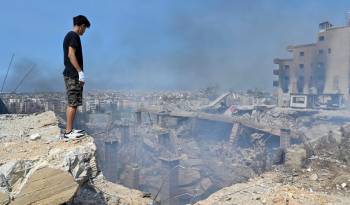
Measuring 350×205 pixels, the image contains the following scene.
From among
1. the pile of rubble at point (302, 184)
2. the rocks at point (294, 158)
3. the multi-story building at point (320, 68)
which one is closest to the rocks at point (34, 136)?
the pile of rubble at point (302, 184)

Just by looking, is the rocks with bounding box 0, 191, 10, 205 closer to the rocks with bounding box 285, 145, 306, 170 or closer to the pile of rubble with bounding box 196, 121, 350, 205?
the pile of rubble with bounding box 196, 121, 350, 205

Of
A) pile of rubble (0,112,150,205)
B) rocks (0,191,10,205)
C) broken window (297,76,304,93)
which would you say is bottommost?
rocks (0,191,10,205)

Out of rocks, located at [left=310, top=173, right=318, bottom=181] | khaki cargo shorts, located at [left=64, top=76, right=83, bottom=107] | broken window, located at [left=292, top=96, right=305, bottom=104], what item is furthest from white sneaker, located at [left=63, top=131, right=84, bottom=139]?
broken window, located at [left=292, top=96, right=305, bottom=104]

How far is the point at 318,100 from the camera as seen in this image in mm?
33250

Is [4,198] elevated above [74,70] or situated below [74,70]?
below

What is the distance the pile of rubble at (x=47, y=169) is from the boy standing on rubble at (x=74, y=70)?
27 centimetres

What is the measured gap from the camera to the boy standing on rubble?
161 inches

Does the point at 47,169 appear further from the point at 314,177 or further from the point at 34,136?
the point at 314,177

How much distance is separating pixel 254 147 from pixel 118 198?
15608mm

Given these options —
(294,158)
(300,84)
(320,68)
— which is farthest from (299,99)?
(294,158)

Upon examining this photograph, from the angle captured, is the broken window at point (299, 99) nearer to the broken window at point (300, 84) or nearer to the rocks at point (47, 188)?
the broken window at point (300, 84)

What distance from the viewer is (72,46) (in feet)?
13.3

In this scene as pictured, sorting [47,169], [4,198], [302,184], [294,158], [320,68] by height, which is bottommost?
[302,184]

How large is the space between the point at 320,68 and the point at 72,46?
137 feet
